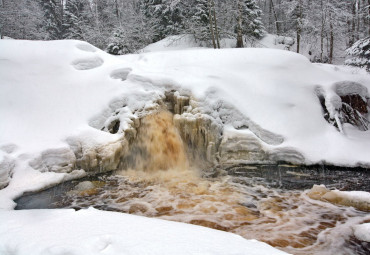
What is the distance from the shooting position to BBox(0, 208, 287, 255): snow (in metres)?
1.97

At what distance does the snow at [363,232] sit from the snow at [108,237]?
2.04 m

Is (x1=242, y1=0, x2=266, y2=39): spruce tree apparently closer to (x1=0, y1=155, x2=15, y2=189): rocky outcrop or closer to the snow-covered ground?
the snow-covered ground

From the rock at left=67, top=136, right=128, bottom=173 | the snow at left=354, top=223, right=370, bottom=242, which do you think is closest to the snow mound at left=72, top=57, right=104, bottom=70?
the rock at left=67, top=136, right=128, bottom=173

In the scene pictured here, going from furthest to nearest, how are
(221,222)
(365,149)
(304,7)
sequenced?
(304,7) < (365,149) < (221,222)

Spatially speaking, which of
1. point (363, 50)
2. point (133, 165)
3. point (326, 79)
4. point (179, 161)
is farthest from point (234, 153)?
point (363, 50)

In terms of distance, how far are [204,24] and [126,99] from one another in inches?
524

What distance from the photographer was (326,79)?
26.0 feet

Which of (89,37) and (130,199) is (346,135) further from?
(89,37)

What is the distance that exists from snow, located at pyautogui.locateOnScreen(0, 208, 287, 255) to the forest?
530 inches

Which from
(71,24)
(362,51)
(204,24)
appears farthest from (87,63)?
(71,24)

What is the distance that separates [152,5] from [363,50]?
16.9 metres

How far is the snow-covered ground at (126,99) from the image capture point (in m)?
5.48

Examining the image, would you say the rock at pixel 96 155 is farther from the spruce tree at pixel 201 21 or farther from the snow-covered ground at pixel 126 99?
the spruce tree at pixel 201 21

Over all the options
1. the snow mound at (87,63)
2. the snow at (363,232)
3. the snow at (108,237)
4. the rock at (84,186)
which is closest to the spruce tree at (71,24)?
the snow mound at (87,63)
